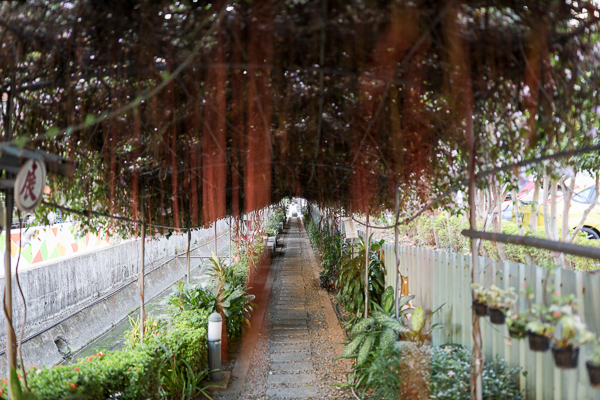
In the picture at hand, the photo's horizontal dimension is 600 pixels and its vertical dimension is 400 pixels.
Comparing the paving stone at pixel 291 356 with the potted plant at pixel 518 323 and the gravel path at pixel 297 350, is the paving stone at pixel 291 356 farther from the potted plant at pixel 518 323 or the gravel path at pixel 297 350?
the potted plant at pixel 518 323

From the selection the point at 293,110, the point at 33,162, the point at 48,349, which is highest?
the point at 293,110

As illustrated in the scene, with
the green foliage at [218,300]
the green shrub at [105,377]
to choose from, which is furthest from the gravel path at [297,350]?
the green shrub at [105,377]

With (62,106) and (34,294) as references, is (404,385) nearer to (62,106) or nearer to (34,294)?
(62,106)

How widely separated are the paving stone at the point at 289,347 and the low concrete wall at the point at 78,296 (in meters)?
2.40

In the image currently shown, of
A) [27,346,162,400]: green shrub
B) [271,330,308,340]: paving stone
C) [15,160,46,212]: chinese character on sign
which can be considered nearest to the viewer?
[15,160,46,212]: chinese character on sign

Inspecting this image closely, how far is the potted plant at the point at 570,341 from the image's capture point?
1726 mm

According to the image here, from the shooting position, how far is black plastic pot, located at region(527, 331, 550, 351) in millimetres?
1957

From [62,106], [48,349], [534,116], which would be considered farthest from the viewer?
[48,349]

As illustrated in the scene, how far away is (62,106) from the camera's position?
8.64ft

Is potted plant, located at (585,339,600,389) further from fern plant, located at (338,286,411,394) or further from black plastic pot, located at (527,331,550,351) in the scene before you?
fern plant, located at (338,286,411,394)

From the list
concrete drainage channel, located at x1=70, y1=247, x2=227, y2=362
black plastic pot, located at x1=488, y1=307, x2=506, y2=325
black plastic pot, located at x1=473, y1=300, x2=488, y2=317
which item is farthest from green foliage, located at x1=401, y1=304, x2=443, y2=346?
concrete drainage channel, located at x1=70, y1=247, x2=227, y2=362

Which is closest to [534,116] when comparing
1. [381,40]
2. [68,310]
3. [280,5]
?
[381,40]

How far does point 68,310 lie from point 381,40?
1087cm

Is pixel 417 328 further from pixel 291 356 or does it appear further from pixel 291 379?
pixel 291 356
